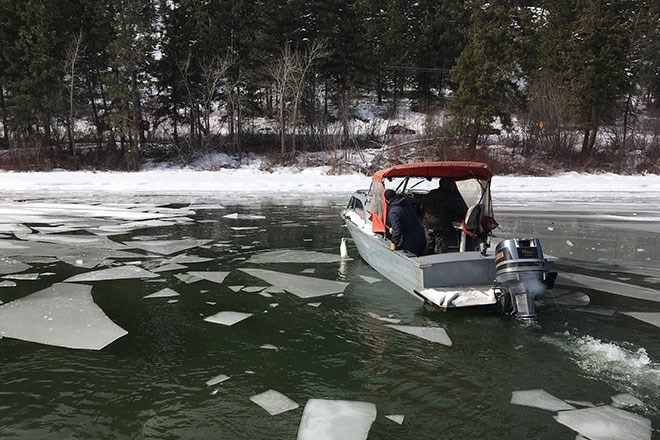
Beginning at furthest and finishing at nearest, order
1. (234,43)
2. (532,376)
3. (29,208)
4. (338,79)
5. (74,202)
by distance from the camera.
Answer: (338,79) → (234,43) → (74,202) → (29,208) → (532,376)

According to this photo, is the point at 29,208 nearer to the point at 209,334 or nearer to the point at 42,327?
the point at 42,327

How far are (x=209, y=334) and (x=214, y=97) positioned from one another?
29.5m

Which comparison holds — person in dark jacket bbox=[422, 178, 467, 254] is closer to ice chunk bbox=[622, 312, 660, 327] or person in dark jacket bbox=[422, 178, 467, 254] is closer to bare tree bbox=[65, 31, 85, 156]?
ice chunk bbox=[622, 312, 660, 327]

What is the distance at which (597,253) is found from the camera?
346 inches

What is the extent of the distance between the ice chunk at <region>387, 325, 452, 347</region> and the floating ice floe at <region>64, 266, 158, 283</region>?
4.08 metres

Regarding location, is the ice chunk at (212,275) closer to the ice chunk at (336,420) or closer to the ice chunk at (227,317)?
the ice chunk at (227,317)

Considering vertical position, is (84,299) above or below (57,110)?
below

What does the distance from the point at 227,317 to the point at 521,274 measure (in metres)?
3.42

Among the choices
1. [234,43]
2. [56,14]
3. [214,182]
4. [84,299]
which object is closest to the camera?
[84,299]

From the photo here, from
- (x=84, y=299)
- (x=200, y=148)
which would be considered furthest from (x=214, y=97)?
(x=84, y=299)

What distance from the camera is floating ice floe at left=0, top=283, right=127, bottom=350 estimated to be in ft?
16.0

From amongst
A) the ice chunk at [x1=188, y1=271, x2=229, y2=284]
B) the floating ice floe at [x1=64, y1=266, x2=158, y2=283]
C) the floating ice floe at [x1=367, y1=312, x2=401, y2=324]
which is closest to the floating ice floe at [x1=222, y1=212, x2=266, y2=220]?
the floating ice floe at [x1=64, y1=266, x2=158, y2=283]

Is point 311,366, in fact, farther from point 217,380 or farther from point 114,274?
point 114,274

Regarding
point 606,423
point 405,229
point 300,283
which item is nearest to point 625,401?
point 606,423
